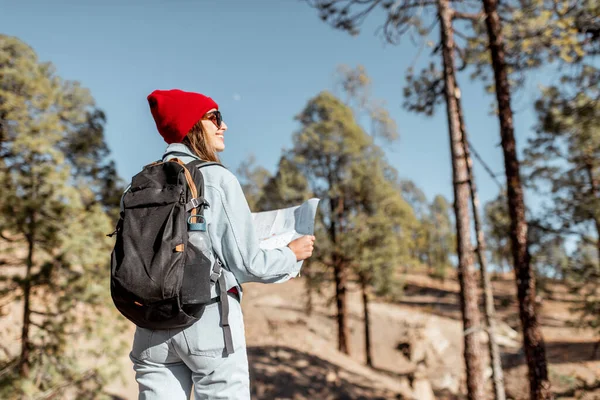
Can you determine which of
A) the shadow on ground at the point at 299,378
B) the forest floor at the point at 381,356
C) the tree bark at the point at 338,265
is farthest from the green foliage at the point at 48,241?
the tree bark at the point at 338,265

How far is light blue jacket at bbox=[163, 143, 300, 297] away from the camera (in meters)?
1.62

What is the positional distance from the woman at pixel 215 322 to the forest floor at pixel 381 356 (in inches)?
220

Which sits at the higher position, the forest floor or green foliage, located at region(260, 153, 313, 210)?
green foliage, located at region(260, 153, 313, 210)

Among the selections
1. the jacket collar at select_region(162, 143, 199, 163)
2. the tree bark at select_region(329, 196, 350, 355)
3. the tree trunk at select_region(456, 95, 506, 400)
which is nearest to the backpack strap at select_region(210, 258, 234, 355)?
the jacket collar at select_region(162, 143, 199, 163)

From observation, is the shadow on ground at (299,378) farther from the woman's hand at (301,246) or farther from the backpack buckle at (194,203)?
the backpack buckle at (194,203)

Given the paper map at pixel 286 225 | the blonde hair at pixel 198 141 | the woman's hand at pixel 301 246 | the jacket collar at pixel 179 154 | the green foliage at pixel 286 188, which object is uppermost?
the green foliage at pixel 286 188

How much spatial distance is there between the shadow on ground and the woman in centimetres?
984

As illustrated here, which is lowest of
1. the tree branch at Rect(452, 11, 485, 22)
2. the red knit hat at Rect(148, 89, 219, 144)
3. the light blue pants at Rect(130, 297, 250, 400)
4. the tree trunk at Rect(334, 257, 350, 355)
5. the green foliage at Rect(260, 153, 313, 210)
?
the tree trunk at Rect(334, 257, 350, 355)

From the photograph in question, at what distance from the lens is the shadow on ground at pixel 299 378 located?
10930 mm

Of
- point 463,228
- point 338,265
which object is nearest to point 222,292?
point 463,228

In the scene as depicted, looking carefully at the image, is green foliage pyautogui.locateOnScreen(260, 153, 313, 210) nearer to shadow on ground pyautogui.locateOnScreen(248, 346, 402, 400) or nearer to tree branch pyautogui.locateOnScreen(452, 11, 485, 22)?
shadow on ground pyautogui.locateOnScreen(248, 346, 402, 400)

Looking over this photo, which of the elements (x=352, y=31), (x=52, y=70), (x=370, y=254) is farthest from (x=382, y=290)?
(x=52, y=70)

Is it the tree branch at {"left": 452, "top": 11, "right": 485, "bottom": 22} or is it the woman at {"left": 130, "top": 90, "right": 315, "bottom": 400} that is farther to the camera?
the tree branch at {"left": 452, "top": 11, "right": 485, "bottom": 22}

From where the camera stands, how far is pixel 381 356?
18641 millimetres
